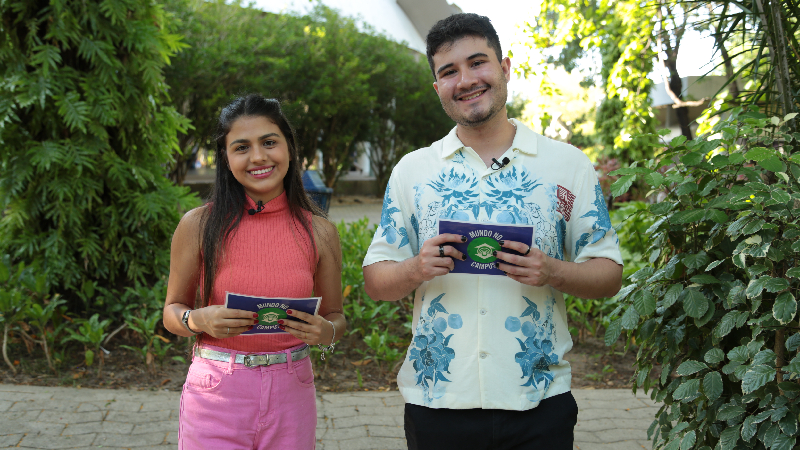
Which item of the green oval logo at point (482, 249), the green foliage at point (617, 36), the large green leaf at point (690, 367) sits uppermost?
the green foliage at point (617, 36)

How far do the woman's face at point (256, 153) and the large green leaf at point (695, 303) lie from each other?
1490 millimetres

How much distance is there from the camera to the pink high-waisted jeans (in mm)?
2043

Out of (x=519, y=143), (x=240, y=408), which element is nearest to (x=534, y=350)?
(x=519, y=143)

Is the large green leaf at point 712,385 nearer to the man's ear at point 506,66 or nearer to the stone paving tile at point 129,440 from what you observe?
the man's ear at point 506,66

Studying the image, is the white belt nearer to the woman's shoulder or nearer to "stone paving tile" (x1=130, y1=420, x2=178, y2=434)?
the woman's shoulder

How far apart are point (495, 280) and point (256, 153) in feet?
3.04

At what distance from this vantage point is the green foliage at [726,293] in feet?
6.25

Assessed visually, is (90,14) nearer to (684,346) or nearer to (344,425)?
(344,425)

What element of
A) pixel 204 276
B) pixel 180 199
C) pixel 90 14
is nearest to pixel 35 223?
pixel 180 199

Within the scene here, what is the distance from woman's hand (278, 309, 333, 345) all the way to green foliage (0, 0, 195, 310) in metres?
3.36

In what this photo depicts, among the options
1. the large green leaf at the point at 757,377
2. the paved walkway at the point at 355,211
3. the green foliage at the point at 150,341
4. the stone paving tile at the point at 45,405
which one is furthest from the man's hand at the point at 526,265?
the paved walkway at the point at 355,211

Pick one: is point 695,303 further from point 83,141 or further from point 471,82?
point 83,141

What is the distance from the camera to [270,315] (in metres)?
1.93

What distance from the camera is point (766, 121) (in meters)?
2.29
